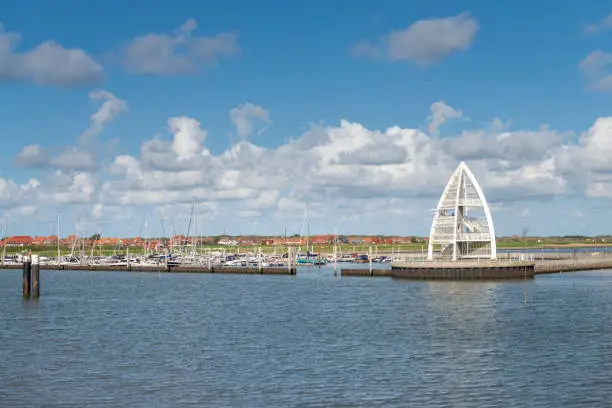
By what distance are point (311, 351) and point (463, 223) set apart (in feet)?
307

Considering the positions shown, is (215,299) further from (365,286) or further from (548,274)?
(548,274)

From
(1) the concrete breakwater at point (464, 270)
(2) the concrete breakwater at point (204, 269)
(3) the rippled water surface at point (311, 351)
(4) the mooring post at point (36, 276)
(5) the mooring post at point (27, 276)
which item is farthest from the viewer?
(2) the concrete breakwater at point (204, 269)

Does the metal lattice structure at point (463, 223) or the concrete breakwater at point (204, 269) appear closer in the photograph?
the metal lattice structure at point (463, 223)

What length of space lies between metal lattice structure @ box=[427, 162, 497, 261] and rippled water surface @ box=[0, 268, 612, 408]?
124ft

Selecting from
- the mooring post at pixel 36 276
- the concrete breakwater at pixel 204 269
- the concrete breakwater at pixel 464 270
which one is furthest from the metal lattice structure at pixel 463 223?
the mooring post at pixel 36 276

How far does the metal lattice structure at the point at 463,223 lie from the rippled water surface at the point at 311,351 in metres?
37.7

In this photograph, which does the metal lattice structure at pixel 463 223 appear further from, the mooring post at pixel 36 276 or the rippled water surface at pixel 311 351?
the mooring post at pixel 36 276

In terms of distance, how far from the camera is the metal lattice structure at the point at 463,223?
147m

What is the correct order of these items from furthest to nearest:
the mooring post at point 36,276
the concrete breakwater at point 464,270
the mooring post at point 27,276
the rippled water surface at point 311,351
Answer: the concrete breakwater at point 464,270 → the mooring post at point 36,276 → the mooring post at point 27,276 → the rippled water surface at point 311,351

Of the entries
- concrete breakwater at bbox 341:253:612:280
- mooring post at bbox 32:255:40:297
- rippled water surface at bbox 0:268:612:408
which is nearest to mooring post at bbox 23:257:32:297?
mooring post at bbox 32:255:40:297

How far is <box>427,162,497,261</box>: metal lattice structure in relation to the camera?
481 ft

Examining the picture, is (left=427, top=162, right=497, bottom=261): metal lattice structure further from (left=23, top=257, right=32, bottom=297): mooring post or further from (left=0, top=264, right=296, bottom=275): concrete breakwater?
(left=23, top=257, right=32, bottom=297): mooring post

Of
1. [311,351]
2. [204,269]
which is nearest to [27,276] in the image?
[311,351]

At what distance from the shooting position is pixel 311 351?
59.4 meters
